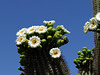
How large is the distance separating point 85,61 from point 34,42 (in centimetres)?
177

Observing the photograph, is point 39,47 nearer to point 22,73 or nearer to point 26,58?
point 26,58

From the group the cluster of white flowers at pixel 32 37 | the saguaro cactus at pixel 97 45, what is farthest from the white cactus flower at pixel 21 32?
the saguaro cactus at pixel 97 45

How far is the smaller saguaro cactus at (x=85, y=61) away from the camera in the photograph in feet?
25.6

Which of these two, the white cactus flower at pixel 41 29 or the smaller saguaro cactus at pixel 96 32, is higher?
the white cactus flower at pixel 41 29

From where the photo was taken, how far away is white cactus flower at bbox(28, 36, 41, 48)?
704 centimetres

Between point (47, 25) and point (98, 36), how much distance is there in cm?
157

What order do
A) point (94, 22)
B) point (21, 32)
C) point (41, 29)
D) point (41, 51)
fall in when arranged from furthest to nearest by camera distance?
point (21, 32)
point (41, 29)
point (41, 51)
point (94, 22)

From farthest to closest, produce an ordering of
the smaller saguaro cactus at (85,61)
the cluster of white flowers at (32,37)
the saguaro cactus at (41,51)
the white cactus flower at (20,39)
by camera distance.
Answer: the smaller saguaro cactus at (85,61), the white cactus flower at (20,39), the cluster of white flowers at (32,37), the saguaro cactus at (41,51)

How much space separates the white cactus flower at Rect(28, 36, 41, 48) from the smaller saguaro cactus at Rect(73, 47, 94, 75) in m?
1.64

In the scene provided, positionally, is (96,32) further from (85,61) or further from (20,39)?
(20,39)

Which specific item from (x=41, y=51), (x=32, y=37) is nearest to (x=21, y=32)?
(x=32, y=37)

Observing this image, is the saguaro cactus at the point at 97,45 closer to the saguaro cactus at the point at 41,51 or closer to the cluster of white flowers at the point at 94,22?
the cluster of white flowers at the point at 94,22

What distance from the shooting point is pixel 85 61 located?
779 cm

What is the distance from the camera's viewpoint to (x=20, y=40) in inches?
287
